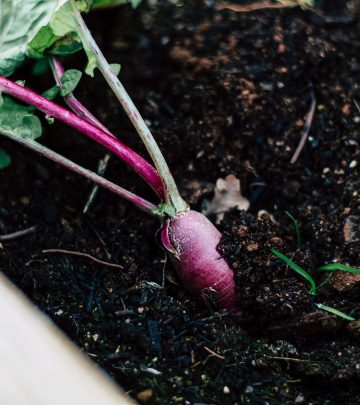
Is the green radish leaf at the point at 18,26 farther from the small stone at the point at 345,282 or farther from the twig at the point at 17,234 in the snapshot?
the small stone at the point at 345,282

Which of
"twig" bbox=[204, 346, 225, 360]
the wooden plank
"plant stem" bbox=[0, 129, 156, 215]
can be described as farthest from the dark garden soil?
the wooden plank

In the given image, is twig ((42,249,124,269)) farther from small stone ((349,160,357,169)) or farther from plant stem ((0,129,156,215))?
small stone ((349,160,357,169))

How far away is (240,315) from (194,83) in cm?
82

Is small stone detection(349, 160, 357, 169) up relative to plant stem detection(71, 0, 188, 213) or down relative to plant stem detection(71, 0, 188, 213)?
down

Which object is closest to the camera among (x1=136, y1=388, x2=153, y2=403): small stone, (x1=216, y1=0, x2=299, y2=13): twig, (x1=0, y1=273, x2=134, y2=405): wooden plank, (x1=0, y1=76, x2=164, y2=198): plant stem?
(x1=0, y1=273, x2=134, y2=405): wooden plank

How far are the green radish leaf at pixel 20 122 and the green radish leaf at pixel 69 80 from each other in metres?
0.11

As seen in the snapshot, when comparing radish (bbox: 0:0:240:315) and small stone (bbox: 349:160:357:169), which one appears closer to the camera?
radish (bbox: 0:0:240:315)

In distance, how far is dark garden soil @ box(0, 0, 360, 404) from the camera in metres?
1.39

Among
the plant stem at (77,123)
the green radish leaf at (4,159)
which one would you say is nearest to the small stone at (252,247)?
the plant stem at (77,123)

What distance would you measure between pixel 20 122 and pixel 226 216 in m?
0.65

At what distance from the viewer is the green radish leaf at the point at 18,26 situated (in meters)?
1.56

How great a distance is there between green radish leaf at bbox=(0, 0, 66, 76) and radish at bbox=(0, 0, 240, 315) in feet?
0.35

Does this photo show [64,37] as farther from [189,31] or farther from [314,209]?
[314,209]

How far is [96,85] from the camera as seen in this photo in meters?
1.88
